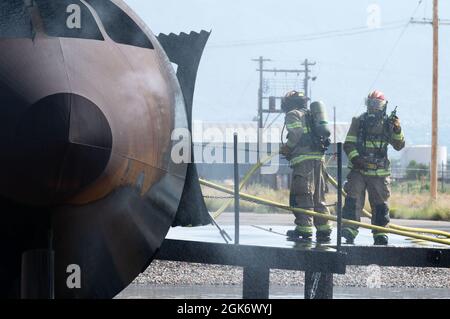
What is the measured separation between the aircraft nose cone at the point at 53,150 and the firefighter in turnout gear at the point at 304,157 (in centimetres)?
490

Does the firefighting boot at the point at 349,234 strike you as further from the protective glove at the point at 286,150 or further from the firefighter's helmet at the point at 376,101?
the firefighter's helmet at the point at 376,101

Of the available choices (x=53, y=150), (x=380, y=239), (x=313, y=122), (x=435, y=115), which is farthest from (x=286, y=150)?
(x=435, y=115)

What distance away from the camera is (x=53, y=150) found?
5016 mm

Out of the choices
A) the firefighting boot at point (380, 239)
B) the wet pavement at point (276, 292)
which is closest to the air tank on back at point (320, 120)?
the firefighting boot at point (380, 239)

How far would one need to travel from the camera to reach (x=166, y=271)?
55.8ft

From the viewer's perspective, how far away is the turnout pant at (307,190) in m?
10.0

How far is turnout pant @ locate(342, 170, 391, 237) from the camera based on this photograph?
10469 mm

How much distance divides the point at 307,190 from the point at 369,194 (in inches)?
32.6

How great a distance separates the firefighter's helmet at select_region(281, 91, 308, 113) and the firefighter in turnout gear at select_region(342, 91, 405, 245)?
63 centimetres

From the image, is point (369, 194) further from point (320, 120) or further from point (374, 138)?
point (320, 120)

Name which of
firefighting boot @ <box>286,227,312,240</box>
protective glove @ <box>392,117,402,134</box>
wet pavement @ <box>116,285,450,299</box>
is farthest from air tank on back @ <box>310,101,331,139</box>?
wet pavement @ <box>116,285,450,299</box>

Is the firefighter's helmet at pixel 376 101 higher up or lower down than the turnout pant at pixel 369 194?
higher up

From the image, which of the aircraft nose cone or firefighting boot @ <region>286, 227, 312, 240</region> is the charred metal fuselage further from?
firefighting boot @ <region>286, 227, 312, 240</region>
